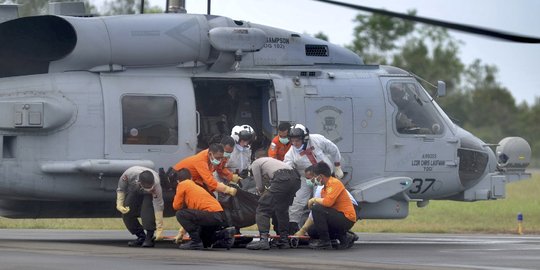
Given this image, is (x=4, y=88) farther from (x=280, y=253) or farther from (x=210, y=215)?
(x=280, y=253)

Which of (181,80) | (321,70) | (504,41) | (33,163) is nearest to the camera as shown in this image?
(504,41)

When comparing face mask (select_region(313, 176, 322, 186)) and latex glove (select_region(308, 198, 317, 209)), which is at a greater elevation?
face mask (select_region(313, 176, 322, 186))

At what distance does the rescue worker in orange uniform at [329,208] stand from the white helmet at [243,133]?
3.79 ft

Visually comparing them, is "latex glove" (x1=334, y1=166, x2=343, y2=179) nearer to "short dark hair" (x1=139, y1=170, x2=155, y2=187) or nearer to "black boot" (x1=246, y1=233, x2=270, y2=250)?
"black boot" (x1=246, y1=233, x2=270, y2=250)

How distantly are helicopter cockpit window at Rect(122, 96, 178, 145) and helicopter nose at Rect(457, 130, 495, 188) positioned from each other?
463 cm

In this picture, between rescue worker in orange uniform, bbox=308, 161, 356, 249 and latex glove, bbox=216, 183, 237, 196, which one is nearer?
rescue worker in orange uniform, bbox=308, 161, 356, 249

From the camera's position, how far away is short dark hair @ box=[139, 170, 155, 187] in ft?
46.2

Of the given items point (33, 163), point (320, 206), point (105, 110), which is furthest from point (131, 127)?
point (320, 206)

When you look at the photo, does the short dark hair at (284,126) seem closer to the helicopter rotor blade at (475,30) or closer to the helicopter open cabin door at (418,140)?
the helicopter open cabin door at (418,140)

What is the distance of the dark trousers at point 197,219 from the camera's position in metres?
13.8

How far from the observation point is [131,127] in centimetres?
1518

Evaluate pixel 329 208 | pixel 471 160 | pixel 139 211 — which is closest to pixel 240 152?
pixel 329 208

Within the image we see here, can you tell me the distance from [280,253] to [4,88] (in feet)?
14.2

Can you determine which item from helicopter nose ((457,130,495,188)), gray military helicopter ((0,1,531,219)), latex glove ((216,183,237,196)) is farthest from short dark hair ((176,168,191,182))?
helicopter nose ((457,130,495,188))
